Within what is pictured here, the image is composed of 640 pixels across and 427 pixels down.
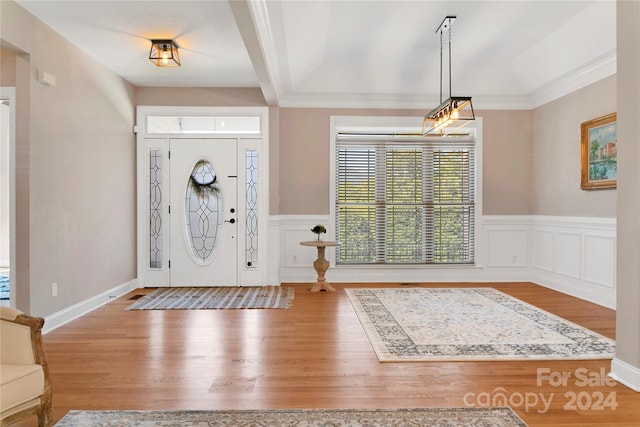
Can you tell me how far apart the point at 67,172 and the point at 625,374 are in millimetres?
4928

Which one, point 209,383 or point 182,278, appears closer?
point 209,383

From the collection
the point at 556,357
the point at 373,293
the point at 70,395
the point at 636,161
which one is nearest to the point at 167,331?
the point at 70,395

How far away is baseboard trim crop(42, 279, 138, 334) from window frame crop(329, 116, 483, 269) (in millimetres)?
2881

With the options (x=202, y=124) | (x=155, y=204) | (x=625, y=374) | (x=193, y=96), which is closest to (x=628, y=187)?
(x=625, y=374)

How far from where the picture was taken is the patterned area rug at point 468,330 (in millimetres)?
3014

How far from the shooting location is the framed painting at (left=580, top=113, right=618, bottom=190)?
441cm

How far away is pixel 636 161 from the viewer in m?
2.42

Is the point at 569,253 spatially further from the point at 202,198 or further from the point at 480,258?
the point at 202,198

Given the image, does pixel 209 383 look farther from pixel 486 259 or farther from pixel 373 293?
pixel 486 259

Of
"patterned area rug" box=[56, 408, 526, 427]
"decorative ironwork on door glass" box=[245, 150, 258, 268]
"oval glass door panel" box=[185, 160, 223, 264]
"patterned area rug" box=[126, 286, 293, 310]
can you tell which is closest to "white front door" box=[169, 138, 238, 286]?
"oval glass door panel" box=[185, 160, 223, 264]

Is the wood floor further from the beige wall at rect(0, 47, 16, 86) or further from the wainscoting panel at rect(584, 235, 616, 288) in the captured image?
the beige wall at rect(0, 47, 16, 86)

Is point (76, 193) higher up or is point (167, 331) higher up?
point (76, 193)

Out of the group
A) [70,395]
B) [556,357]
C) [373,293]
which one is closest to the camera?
[70,395]

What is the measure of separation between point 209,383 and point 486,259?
15.5 ft
